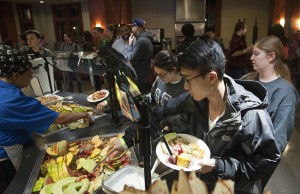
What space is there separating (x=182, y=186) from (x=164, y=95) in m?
1.23

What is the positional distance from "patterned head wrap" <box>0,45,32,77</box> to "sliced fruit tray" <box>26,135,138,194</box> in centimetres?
60

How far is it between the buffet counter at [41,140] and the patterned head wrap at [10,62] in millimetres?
550

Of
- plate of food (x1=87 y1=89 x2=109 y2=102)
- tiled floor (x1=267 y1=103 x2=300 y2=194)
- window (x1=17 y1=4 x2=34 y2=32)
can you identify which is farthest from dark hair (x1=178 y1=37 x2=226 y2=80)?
window (x1=17 y1=4 x2=34 y2=32)

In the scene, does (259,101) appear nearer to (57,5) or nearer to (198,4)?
(198,4)

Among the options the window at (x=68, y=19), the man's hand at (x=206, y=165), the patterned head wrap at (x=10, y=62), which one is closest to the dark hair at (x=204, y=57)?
the man's hand at (x=206, y=165)

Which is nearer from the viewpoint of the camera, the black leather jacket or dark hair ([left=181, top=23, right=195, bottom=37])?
the black leather jacket

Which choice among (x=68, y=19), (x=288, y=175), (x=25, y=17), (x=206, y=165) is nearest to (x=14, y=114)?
(x=206, y=165)

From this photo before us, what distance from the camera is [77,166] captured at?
1.53 metres

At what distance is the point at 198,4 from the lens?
697cm

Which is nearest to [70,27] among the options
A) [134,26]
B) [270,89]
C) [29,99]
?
[134,26]

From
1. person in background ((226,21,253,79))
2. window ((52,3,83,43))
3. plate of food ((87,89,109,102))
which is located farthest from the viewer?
window ((52,3,83,43))

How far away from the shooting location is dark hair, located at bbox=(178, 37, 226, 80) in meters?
0.98

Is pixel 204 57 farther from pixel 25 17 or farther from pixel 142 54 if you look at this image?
pixel 25 17

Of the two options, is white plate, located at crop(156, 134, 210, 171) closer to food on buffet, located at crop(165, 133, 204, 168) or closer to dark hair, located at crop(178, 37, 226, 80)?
food on buffet, located at crop(165, 133, 204, 168)
